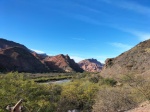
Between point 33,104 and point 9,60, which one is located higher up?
point 9,60

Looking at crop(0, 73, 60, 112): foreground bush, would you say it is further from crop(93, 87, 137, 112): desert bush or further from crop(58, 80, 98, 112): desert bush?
crop(58, 80, 98, 112): desert bush

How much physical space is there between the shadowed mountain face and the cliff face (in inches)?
2777

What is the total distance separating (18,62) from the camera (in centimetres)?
16062

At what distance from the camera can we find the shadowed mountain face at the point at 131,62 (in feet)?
248

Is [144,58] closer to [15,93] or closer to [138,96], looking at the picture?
[138,96]

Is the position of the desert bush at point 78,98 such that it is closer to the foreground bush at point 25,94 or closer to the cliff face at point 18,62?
the foreground bush at point 25,94

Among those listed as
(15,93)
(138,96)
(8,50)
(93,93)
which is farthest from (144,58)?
(8,50)

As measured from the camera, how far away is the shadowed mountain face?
2980 inches

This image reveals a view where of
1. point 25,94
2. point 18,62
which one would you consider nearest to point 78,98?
point 25,94

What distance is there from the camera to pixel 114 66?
289 ft

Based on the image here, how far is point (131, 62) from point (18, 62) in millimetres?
93089

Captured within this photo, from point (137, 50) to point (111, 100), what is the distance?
6213cm

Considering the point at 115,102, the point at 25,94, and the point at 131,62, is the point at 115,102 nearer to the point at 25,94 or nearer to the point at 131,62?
the point at 25,94

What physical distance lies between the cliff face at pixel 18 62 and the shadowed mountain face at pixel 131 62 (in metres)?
70.5
